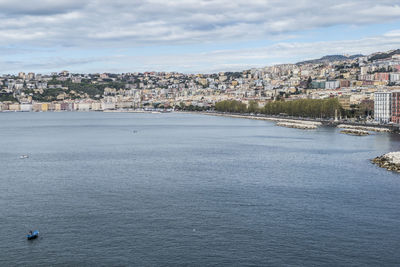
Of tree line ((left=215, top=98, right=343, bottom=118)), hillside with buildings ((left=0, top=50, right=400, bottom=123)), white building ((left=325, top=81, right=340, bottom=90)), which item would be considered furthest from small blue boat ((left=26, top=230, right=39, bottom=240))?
white building ((left=325, top=81, right=340, bottom=90))

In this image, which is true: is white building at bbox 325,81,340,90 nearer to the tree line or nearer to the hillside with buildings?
the hillside with buildings

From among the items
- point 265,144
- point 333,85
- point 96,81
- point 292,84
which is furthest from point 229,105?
point 96,81

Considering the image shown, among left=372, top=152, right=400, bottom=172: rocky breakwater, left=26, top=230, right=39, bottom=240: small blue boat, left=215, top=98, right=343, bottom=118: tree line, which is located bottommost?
left=26, top=230, right=39, bottom=240: small blue boat

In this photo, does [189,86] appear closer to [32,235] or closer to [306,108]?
[306,108]

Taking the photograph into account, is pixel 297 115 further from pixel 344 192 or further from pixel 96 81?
pixel 96 81

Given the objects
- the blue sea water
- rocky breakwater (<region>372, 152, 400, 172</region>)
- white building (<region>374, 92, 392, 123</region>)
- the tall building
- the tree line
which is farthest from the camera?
the tree line

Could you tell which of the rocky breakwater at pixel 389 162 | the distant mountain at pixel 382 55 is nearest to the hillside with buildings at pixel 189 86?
the distant mountain at pixel 382 55
